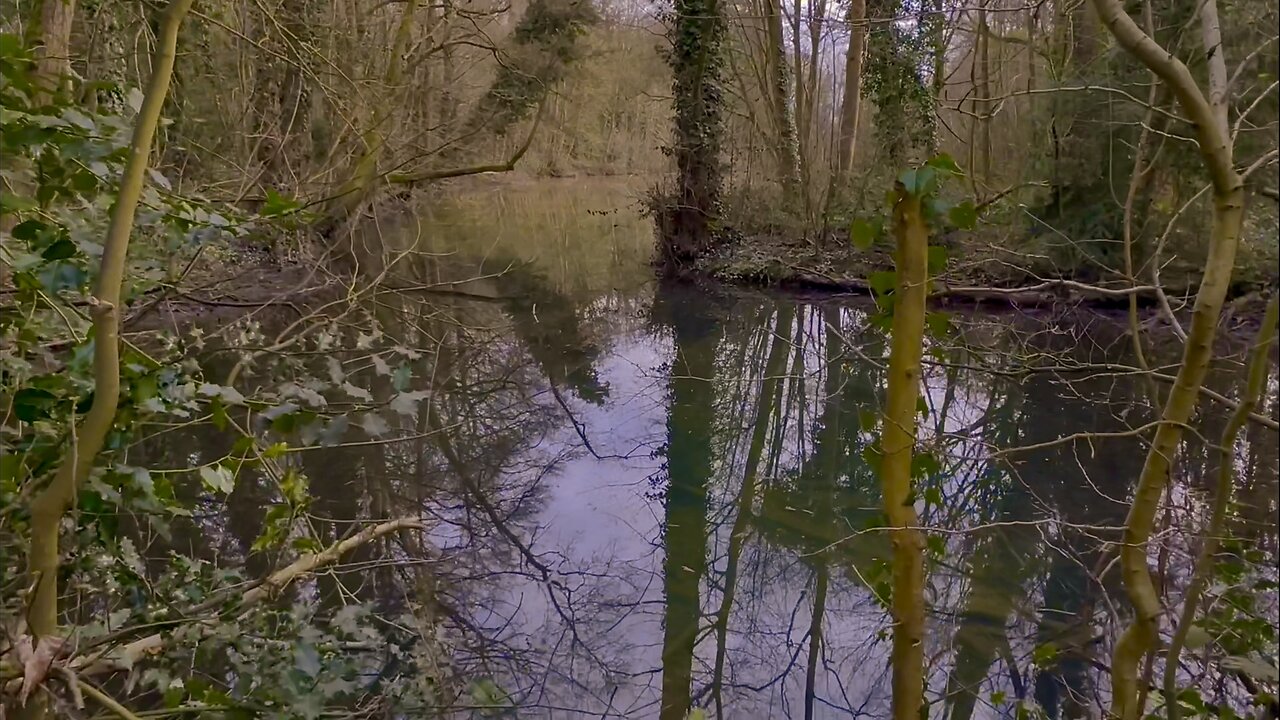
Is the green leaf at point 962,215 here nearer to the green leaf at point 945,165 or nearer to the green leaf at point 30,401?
the green leaf at point 945,165

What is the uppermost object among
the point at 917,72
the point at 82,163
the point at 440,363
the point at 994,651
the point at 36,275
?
the point at 917,72

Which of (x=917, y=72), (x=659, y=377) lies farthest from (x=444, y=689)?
(x=917, y=72)

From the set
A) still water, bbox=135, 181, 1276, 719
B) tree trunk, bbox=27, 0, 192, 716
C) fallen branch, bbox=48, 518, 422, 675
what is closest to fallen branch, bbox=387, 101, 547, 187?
still water, bbox=135, 181, 1276, 719

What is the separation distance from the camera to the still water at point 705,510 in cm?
268

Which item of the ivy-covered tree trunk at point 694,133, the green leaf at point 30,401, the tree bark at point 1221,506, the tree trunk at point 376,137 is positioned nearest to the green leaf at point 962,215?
the tree bark at point 1221,506

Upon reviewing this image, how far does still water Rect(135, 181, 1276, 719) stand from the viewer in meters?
2.68

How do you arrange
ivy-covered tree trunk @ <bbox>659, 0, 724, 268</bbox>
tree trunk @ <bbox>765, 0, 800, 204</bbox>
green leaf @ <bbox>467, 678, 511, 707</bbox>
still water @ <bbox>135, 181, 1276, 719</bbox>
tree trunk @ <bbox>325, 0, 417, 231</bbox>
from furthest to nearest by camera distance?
tree trunk @ <bbox>765, 0, 800, 204</bbox> → ivy-covered tree trunk @ <bbox>659, 0, 724, 268</bbox> → tree trunk @ <bbox>325, 0, 417, 231</bbox> → still water @ <bbox>135, 181, 1276, 719</bbox> → green leaf @ <bbox>467, 678, 511, 707</bbox>

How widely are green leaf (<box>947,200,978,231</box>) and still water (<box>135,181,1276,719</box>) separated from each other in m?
0.25

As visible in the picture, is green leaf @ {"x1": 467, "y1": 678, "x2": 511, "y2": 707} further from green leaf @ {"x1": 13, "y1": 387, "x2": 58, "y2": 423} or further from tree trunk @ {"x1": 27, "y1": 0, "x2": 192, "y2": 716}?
green leaf @ {"x1": 13, "y1": 387, "x2": 58, "y2": 423}

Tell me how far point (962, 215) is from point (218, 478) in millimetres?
1528

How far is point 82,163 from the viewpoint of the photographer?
5.20 feet

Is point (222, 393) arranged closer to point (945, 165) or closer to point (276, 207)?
point (276, 207)

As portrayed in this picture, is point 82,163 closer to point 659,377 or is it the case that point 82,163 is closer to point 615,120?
point 659,377

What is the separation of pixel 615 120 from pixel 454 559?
1987cm
